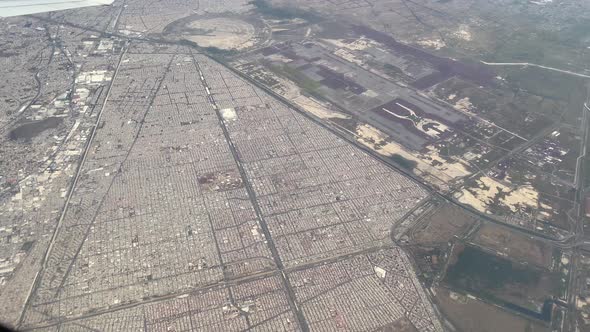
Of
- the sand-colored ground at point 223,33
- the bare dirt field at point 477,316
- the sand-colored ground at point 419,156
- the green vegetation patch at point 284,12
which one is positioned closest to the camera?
the bare dirt field at point 477,316

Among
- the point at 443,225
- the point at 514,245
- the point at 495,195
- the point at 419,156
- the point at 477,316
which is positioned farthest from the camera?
the point at 419,156

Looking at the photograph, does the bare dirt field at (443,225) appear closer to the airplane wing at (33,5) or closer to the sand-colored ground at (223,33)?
the airplane wing at (33,5)

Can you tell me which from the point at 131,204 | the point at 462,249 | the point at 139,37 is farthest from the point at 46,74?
the point at 462,249

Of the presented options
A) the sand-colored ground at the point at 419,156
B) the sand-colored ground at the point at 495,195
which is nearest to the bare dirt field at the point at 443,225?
the sand-colored ground at the point at 495,195

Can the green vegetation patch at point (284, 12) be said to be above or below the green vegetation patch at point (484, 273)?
above

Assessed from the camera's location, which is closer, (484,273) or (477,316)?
(477,316)

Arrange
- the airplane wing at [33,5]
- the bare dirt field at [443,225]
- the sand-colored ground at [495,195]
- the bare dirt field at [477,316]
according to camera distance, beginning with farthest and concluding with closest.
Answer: the sand-colored ground at [495,195] < the bare dirt field at [443,225] < the airplane wing at [33,5] < the bare dirt field at [477,316]

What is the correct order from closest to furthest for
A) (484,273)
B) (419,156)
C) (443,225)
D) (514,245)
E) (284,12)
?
(484,273)
(514,245)
(443,225)
(419,156)
(284,12)

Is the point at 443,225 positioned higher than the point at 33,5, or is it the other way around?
the point at 33,5

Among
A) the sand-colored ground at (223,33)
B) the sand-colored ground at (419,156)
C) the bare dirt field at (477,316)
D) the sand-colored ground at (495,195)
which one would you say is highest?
the sand-colored ground at (223,33)

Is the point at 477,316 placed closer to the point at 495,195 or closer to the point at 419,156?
the point at 495,195

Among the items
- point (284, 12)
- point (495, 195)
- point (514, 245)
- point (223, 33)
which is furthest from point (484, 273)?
point (284, 12)

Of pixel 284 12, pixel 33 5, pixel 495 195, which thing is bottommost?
pixel 495 195
